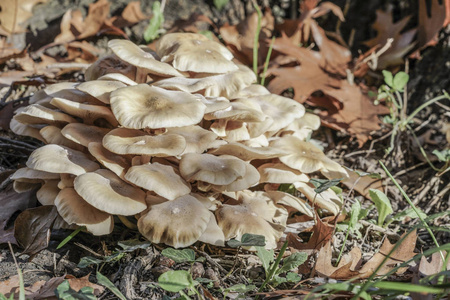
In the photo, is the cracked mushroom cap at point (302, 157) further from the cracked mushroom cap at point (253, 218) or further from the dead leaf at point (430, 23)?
the dead leaf at point (430, 23)

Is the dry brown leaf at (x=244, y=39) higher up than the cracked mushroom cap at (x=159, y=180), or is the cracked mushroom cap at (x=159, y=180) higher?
the dry brown leaf at (x=244, y=39)

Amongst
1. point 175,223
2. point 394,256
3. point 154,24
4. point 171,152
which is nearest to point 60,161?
point 171,152

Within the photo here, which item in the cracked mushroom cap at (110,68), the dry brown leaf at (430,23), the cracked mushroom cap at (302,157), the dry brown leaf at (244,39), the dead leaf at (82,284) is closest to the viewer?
the dead leaf at (82,284)

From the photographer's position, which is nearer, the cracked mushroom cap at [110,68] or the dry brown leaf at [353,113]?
the cracked mushroom cap at [110,68]

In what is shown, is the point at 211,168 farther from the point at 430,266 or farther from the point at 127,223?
the point at 430,266

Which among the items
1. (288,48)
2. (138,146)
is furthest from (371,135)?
(138,146)

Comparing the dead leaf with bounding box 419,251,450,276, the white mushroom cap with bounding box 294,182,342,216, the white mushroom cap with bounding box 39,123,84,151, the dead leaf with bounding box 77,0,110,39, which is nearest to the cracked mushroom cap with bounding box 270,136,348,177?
the white mushroom cap with bounding box 294,182,342,216

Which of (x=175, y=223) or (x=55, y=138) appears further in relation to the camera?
(x=55, y=138)

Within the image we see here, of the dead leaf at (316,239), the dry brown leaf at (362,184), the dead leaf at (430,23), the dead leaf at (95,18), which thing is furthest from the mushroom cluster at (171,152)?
Result: the dead leaf at (430,23)
